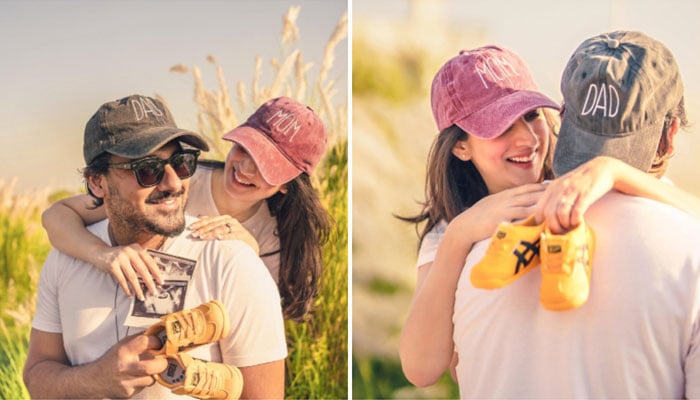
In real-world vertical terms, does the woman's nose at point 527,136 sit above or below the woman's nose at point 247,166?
above

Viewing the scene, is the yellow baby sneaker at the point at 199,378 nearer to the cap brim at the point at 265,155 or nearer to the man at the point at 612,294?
the cap brim at the point at 265,155

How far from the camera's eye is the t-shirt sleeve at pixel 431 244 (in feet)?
11.4

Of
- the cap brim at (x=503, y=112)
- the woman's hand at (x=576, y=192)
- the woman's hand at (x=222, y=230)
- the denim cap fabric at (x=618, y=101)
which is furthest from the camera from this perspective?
the woman's hand at (x=222, y=230)

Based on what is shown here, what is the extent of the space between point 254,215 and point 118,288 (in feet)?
2.07

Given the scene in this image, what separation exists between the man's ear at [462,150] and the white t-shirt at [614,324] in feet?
3.09

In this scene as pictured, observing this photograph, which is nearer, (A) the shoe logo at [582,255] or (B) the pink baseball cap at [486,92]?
(A) the shoe logo at [582,255]

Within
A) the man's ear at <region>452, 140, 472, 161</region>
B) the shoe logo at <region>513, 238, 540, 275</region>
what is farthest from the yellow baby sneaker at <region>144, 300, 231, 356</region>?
the shoe logo at <region>513, 238, 540, 275</region>

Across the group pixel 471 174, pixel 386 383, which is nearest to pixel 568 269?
pixel 471 174

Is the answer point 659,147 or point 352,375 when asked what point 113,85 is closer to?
point 352,375

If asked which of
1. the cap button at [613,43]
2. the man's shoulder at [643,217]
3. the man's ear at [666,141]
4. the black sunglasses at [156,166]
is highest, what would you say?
the cap button at [613,43]

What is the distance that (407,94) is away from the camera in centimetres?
385

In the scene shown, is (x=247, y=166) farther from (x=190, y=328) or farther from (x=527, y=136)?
(x=527, y=136)

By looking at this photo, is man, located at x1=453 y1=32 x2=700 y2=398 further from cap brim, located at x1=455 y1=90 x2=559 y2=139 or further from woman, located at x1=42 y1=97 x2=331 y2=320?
woman, located at x1=42 y1=97 x2=331 y2=320

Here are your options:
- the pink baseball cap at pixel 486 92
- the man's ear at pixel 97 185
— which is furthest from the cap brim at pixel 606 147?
the man's ear at pixel 97 185
